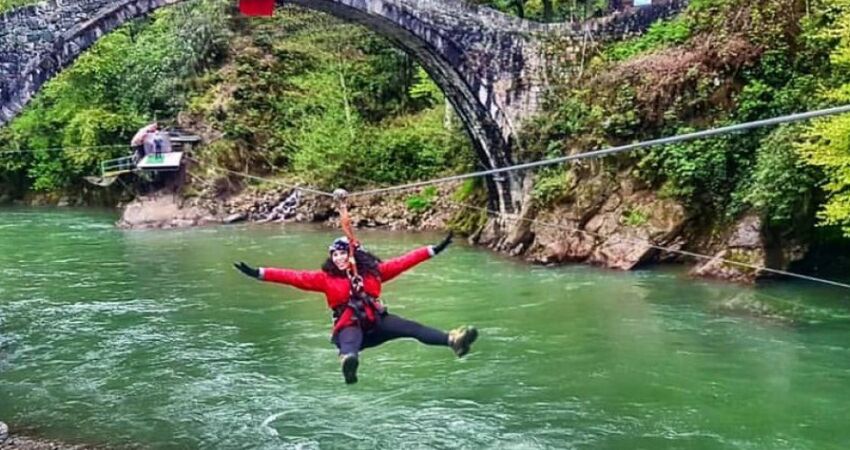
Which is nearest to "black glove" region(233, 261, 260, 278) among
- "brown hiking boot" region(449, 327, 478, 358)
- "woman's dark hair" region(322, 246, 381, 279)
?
"woman's dark hair" region(322, 246, 381, 279)

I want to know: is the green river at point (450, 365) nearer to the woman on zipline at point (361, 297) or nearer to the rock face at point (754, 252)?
the rock face at point (754, 252)

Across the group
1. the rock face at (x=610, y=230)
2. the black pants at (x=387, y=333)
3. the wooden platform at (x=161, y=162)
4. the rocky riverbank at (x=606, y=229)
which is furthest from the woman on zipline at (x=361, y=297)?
the wooden platform at (x=161, y=162)

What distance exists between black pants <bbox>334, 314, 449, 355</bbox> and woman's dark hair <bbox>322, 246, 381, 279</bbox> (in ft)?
0.99

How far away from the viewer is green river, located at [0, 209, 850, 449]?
283 inches

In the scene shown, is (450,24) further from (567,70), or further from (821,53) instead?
(821,53)

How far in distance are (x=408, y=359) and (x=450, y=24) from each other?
24.0 ft

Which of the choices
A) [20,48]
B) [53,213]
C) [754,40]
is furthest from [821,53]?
[53,213]

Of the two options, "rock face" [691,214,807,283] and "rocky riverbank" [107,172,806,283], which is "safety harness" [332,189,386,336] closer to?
"rocky riverbank" [107,172,806,283]

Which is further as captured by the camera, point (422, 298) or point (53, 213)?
point (53, 213)

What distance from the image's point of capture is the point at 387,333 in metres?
6.12

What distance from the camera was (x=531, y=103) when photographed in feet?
50.4

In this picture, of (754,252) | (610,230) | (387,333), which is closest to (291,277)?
(387,333)

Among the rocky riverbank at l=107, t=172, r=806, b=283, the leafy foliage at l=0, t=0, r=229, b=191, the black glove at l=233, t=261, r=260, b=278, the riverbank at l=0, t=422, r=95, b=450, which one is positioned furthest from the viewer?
the leafy foliage at l=0, t=0, r=229, b=191

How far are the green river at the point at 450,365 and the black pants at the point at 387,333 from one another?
116cm
